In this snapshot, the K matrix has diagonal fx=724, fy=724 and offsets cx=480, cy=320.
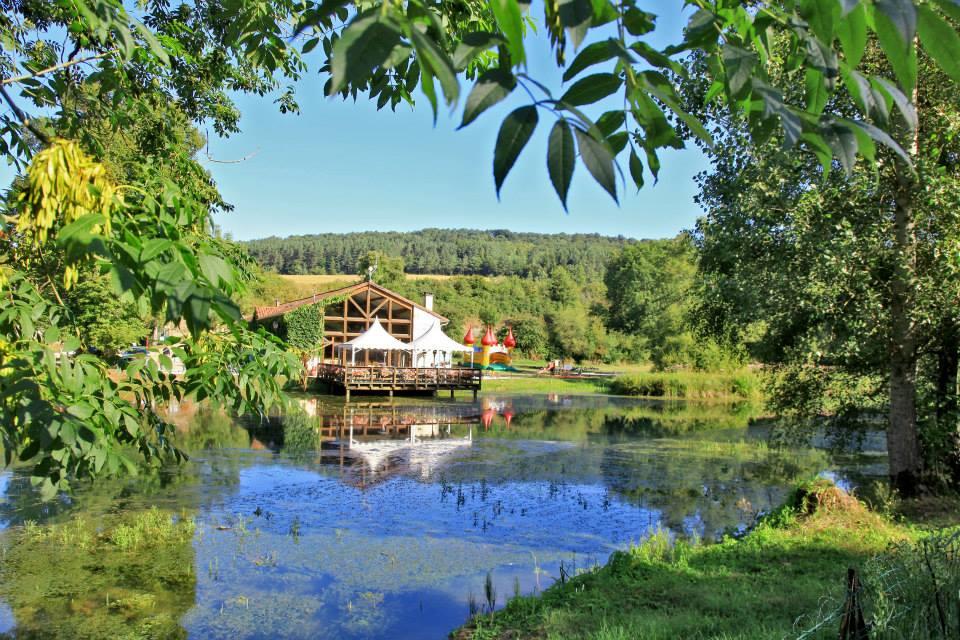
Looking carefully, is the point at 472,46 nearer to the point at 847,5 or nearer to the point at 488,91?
the point at 488,91

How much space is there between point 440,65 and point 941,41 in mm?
683

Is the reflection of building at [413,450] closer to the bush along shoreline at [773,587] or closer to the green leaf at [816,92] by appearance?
the bush along shoreline at [773,587]

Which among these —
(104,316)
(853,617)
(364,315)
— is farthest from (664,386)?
(853,617)

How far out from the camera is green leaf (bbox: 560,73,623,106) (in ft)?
3.28

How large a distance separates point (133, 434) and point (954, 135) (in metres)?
8.96

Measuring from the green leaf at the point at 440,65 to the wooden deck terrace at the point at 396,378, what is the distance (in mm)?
28136

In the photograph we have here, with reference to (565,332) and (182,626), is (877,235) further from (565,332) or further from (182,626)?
(565,332)

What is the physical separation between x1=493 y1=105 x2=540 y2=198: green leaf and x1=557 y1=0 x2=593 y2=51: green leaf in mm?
115

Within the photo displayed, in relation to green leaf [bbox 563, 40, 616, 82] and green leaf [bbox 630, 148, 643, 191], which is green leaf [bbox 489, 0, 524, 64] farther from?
green leaf [bbox 630, 148, 643, 191]

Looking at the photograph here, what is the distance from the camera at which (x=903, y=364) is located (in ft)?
29.0

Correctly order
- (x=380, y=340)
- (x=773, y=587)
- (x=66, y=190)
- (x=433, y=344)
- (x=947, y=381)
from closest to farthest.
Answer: (x=66, y=190)
(x=773, y=587)
(x=947, y=381)
(x=380, y=340)
(x=433, y=344)

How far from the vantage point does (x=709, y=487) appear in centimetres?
1229

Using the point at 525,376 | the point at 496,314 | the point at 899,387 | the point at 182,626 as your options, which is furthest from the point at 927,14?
the point at 496,314

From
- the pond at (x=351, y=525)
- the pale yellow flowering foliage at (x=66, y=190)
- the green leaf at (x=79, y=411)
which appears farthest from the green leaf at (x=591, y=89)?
the pond at (x=351, y=525)
